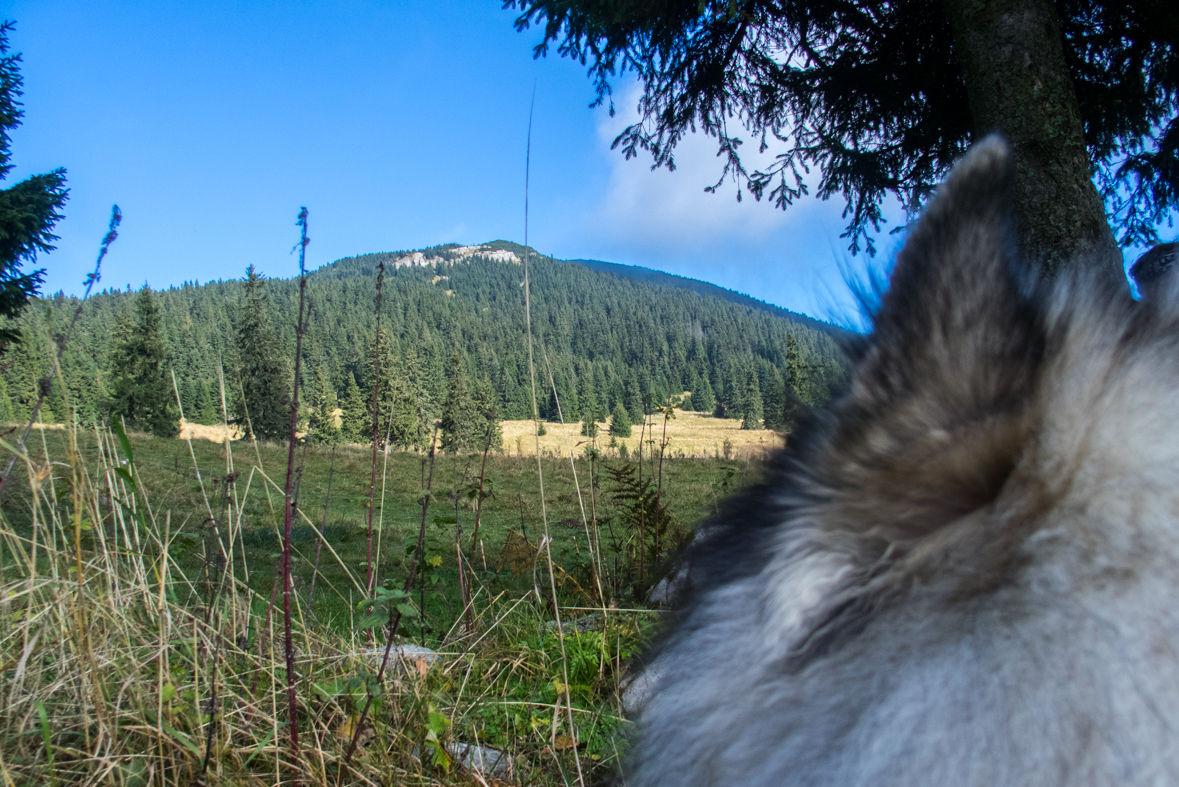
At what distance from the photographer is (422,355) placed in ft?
242

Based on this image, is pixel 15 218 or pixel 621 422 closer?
pixel 15 218

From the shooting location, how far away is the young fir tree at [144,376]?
98.1 ft

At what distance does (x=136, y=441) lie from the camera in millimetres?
20875

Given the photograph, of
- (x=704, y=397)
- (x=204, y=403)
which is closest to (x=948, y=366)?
(x=704, y=397)

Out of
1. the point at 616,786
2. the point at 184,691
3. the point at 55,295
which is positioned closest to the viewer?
the point at 616,786

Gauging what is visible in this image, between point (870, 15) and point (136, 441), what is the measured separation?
78.9ft

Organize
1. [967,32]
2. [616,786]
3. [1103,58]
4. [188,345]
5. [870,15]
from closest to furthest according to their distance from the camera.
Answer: [616,786]
[967,32]
[1103,58]
[870,15]
[188,345]

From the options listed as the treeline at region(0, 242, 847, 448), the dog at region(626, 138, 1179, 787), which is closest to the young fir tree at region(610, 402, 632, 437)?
the treeline at region(0, 242, 847, 448)

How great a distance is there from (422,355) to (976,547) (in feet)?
249

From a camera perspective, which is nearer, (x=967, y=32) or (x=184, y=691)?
(x=184, y=691)

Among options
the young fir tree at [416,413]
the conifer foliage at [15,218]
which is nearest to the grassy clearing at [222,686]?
the conifer foliage at [15,218]

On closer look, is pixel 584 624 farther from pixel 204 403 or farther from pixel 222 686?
pixel 204 403

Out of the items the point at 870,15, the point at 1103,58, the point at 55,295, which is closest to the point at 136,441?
the point at 55,295

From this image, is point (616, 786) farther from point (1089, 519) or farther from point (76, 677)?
point (76, 677)
